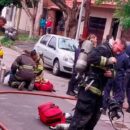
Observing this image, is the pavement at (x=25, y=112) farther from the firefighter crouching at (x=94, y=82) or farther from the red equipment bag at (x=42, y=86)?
the firefighter crouching at (x=94, y=82)

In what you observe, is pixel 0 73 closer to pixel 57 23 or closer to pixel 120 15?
pixel 120 15

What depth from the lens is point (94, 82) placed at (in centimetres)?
892

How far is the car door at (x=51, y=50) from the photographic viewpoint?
67.6ft

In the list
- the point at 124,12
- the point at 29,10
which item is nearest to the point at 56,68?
the point at 124,12

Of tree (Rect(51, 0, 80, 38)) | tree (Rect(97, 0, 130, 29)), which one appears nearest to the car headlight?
tree (Rect(97, 0, 130, 29))

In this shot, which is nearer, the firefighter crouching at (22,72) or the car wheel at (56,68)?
the firefighter crouching at (22,72)

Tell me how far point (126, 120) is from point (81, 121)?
12.9 feet

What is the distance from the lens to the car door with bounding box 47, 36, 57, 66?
2061cm

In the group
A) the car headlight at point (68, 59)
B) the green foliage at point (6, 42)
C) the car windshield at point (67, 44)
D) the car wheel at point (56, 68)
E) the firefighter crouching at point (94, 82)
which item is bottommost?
the green foliage at point (6, 42)

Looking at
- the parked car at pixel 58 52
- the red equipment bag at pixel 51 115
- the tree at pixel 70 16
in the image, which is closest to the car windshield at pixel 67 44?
the parked car at pixel 58 52

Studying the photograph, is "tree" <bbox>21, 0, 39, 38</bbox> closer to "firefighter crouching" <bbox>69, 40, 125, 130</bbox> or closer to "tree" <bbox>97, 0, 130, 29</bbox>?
"tree" <bbox>97, 0, 130, 29</bbox>

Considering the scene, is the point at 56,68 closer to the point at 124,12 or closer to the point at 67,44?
the point at 67,44

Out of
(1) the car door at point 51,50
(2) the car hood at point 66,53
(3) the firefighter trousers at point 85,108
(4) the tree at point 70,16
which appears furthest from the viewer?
(4) the tree at point 70,16

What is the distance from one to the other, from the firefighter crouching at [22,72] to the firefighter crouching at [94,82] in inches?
229
